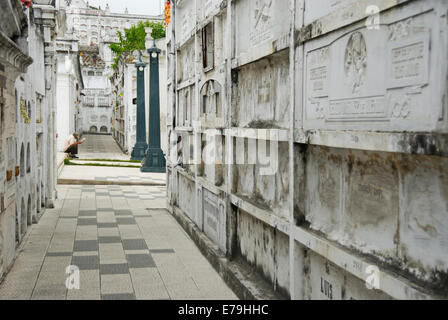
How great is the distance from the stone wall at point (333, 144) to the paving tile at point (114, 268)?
3.10 feet

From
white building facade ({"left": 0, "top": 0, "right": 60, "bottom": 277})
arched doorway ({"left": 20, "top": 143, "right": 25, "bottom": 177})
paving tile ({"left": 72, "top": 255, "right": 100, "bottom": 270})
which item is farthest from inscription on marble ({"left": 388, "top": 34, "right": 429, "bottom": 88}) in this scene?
arched doorway ({"left": 20, "top": 143, "right": 25, "bottom": 177})

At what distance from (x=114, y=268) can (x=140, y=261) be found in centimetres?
35

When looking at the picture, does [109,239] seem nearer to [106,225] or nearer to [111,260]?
[106,225]

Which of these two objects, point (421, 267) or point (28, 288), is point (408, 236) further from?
point (28, 288)

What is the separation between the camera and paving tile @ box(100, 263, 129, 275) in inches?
189

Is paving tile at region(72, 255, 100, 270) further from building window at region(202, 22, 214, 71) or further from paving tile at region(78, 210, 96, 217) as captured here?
paving tile at region(78, 210, 96, 217)

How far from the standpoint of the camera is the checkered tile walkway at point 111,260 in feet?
14.0

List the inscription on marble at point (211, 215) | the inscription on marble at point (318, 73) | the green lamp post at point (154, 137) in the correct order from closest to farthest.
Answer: the inscription on marble at point (318, 73)
the inscription on marble at point (211, 215)
the green lamp post at point (154, 137)

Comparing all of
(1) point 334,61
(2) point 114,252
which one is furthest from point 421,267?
(2) point 114,252

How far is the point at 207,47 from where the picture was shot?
221 inches

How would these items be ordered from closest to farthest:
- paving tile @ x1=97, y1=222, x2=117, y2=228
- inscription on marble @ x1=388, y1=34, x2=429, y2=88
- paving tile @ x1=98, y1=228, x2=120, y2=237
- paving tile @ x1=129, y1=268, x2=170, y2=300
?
inscription on marble @ x1=388, y1=34, x2=429, y2=88, paving tile @ x1=129, y1=268, x2=170, y2=300, paving tile @ x1=98, y1=228, x2=120, y2=237, paving tile @ x1=97, y1=222, x2=117, y2=228

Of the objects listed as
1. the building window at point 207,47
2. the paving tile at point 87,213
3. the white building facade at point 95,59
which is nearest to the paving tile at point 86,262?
the building window at point 207,47

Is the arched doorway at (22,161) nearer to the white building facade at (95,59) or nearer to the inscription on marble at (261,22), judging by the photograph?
the inscription on marble at (261,22)
